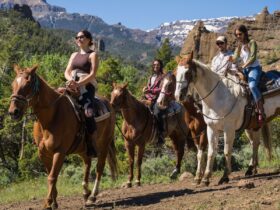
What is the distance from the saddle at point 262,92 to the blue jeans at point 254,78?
0.34 ft

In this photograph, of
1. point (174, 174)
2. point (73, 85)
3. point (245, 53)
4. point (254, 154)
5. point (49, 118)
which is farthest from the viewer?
point (174, 174)

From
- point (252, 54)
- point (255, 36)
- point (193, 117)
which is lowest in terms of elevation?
point (193, 117)

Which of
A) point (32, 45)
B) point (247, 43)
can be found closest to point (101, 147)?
point (247, 43)

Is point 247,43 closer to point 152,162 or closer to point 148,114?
point 148,114

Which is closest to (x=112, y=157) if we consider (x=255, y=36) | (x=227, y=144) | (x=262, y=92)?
(x=227, y=144)

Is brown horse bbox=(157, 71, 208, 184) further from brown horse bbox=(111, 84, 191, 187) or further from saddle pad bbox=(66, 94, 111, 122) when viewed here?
saddle pad bbox=(66, 94, 111, 122)

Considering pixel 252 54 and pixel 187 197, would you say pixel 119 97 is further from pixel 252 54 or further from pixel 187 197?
pixel 187 197

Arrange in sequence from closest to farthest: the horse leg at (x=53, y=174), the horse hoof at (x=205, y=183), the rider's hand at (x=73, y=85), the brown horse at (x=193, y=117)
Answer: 1. the horse leg at (x=53, y=174)
2. the rider's hand at (x=73, y=85)
3. the horse hoof at (x=205, y=183)
4. the brown horse at (x=193, y=117)

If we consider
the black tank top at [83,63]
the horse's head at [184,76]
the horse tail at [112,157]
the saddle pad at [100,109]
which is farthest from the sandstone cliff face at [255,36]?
the black tank top at [83,63]

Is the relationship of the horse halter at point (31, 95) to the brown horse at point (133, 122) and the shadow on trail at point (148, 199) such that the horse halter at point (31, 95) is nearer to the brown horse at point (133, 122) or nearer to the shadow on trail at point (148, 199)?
the shadow on trail at point (148, 199)

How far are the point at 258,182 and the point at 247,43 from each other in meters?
3.09

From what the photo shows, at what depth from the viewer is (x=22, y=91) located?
23.9 feet

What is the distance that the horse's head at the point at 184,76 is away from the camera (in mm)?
8930

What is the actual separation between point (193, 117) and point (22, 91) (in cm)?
518
